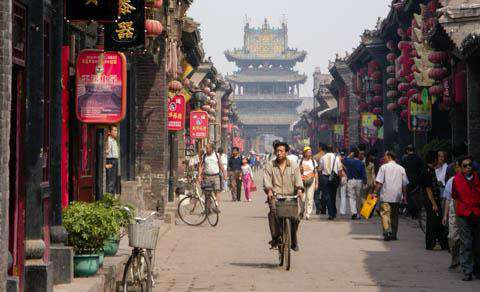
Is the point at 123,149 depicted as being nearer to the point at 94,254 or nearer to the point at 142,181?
the point at 142,181

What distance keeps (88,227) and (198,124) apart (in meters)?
28.4

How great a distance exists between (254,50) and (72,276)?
128 metres

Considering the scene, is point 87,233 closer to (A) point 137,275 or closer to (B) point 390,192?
(A) point 137,275

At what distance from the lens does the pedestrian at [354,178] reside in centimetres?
2556

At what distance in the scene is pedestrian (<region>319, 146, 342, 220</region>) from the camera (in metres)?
25.8

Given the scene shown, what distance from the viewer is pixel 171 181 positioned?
29031 mm

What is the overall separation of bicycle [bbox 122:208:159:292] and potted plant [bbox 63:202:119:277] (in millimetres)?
731

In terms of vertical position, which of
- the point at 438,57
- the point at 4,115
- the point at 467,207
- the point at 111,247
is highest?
the point at 438,57

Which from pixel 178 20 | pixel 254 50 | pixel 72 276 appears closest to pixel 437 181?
pixel 72 276

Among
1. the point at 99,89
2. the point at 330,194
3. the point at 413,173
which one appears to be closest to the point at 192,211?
the point at 330,194

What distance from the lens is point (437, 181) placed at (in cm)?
1830

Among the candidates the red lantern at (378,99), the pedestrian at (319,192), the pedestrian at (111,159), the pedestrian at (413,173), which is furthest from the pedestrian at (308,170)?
the red lantern at (378,99)

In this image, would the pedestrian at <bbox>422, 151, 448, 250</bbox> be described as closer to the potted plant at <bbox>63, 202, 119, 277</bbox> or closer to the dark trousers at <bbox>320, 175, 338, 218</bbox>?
the potted plant at <bbox>63, 202, 119, 277</bbox>

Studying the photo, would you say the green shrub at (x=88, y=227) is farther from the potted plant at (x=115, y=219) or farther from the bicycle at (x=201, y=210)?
the bicycle at (x=201, y=210)
